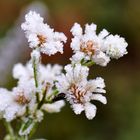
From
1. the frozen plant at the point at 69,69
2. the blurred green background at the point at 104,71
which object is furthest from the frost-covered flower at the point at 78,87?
the blurred green background at the point at 104,71

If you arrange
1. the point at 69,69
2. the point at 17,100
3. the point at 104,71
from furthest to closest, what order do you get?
the point at 104,71 → the point at 17,100 → the point at 69,69

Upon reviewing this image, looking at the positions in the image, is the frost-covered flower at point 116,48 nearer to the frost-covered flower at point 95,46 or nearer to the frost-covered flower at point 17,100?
the frost-covered flower at point 95,46

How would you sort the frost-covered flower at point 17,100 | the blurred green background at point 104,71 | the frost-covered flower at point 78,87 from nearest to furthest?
the frost-covered flower at point 78,87 < the frost-covered flower at point 17,100 < the blurred green background at point 104,71

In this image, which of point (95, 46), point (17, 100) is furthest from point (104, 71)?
point (95, 46)

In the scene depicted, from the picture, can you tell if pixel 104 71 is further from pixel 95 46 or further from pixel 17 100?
pixel 95 46

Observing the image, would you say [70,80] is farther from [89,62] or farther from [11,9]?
[11,9]

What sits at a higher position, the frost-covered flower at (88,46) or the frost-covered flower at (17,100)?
the frost-covered flower at (88,46)
